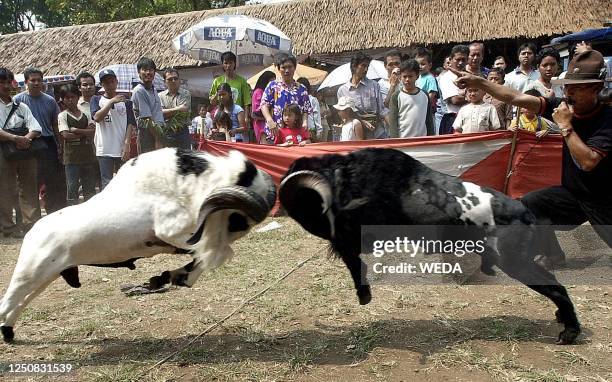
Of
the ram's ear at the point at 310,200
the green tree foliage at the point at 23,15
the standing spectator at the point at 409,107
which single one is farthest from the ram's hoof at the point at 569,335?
the green tree foliage at the point at 23,15

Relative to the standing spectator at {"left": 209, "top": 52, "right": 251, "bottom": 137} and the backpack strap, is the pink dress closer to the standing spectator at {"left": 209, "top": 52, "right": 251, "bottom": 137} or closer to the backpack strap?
the standing spectator at {"left": 209, "top": 52, "right": 251, "bottom": 137}

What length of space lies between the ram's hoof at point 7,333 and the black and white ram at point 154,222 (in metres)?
0.19

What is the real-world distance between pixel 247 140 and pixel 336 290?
505cm

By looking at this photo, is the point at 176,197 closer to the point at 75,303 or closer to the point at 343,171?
the point at 343,171

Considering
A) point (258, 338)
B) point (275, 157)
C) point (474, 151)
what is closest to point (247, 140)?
point (275, 157)

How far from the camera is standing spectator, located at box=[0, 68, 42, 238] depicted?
744 cm

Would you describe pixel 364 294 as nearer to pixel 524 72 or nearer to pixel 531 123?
pixel 531 123

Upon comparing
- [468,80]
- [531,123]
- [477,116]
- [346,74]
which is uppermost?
[346,74]

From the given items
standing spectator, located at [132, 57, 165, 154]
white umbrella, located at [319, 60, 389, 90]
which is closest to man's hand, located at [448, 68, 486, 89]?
standing spectator, located at [132, 57, 165, 154]

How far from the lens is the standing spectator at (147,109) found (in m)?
7.71

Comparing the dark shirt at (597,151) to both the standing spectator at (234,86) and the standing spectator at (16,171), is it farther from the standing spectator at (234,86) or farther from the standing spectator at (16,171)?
the standing spectator at (16,171)

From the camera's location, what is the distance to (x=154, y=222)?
333 cm

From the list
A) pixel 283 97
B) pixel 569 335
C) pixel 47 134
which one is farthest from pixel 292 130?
pixel 569 335

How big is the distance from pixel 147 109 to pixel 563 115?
18.3 ft
